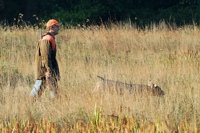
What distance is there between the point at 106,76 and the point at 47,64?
2.91m

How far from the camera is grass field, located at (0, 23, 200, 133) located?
7.91 meters

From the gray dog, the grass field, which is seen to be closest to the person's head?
the grass field

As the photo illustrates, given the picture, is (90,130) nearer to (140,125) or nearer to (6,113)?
(140,125)

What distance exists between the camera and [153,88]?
33.5ft

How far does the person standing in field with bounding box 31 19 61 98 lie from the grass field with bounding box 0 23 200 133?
19 centimetres

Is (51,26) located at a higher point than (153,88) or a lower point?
higher

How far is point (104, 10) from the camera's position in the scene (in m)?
30.7

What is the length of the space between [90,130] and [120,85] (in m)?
2.69

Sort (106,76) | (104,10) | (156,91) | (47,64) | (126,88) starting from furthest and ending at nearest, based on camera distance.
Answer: (104,10) → (106,76) → (156,91) → (126,88) → (47,64)

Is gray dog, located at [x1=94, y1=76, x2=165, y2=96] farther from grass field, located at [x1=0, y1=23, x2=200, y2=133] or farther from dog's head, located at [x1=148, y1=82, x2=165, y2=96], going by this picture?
grass field, located at [x1=0, y1=23, x2=200, y2=133]

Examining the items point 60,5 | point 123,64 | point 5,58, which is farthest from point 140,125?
point 60,5

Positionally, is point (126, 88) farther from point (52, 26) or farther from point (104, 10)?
point (104, 10)

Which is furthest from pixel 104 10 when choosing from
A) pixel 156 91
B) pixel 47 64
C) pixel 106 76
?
pixel 47 64

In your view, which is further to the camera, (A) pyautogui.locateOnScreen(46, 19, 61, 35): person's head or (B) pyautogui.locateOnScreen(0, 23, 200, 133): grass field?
(A) pyautogui.locateOnScreen(46, 19, 61, 35): person's head
